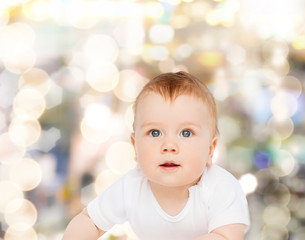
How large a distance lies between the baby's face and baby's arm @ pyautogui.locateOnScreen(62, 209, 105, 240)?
188mm

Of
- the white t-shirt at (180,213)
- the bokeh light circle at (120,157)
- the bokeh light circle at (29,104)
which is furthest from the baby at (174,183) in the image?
the bokeh light circle at (29,104)

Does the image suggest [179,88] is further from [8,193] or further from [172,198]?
[8,193]

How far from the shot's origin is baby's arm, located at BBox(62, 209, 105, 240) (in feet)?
3.24

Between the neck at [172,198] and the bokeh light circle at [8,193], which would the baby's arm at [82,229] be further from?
→ the bokeh light circle at [8,193]

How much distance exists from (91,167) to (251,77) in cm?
62

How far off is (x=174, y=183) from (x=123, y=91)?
818 mm

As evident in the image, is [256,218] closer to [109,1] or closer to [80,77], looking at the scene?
[80,77]

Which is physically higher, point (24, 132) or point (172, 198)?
point (24, 132)

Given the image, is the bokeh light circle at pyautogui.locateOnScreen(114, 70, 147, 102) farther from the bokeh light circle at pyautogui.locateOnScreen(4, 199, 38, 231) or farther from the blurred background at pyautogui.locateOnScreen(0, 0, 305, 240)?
the bokeh light circle at pyautogui.locateOnScreen(4, 199, 38, 231)

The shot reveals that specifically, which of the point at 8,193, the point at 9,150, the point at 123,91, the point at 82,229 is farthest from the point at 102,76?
the point at 82,229

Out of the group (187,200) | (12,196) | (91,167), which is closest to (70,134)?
(91,167)

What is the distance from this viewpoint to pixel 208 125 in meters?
0.94

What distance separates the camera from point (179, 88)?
93cm

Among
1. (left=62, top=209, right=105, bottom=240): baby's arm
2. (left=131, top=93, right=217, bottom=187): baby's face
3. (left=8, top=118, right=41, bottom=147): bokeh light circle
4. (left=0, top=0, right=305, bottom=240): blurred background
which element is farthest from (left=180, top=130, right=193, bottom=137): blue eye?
(left=8, top=118, right=41, bottom=147): bokeh light circle
